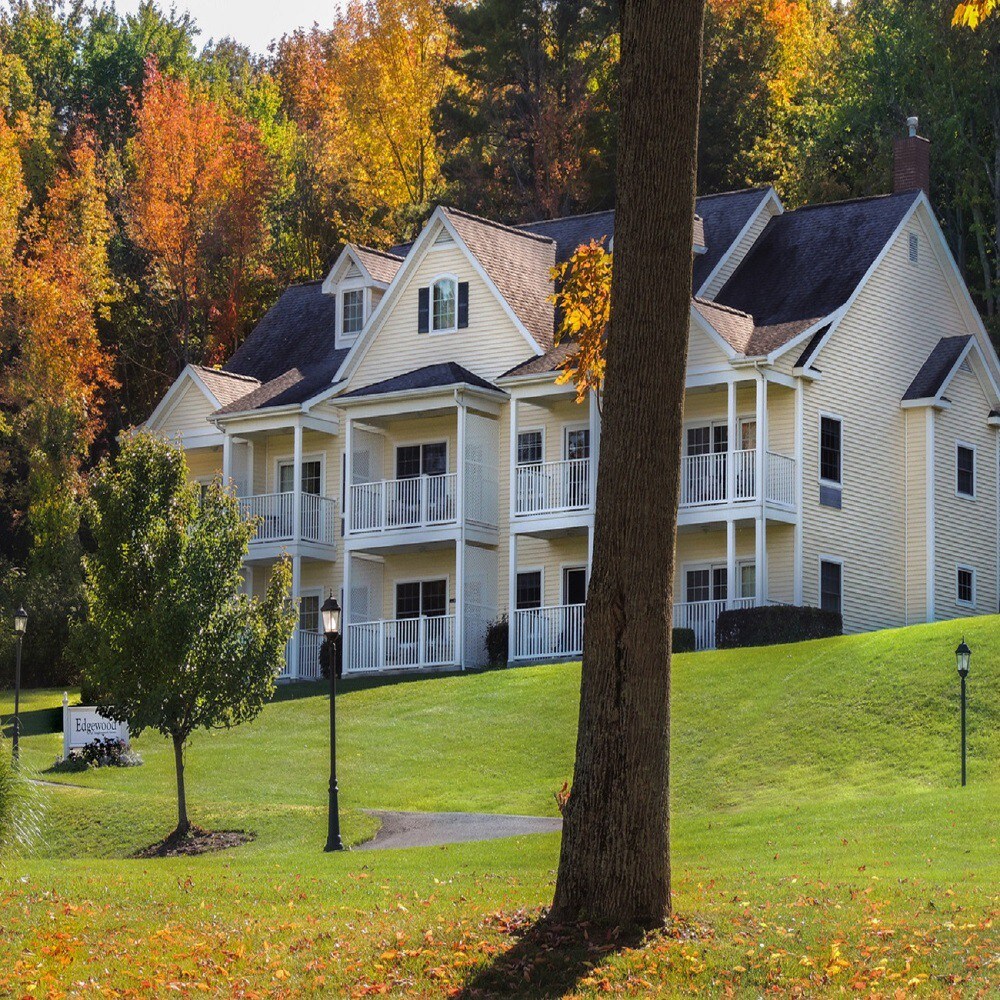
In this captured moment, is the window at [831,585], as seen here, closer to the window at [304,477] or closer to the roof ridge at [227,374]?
the window at [304,477]

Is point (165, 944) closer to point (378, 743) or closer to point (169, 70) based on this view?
point (378, 743)

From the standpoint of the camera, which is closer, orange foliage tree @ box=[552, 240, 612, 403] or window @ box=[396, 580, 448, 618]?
orange foliage tree @ box=[552, 240, 612, 403]

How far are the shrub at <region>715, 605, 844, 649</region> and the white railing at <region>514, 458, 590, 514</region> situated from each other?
4.47 meters

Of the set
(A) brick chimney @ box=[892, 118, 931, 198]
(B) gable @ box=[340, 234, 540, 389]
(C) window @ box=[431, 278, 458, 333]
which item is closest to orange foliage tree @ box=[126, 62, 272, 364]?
(B) gable @ box=[340, 234, 540, 389]

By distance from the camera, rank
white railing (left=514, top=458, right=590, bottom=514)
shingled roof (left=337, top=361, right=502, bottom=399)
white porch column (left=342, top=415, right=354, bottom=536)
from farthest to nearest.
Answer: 1. white porch column (left=342, top=415, right=354, bottom=536)
2. shingled roof (left=337, top=361, right=502, bottom=399)
3. white railing (left=514, top=458, right=590, bottom=514)

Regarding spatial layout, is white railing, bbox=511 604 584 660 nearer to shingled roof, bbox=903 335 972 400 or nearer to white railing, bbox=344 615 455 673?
white railing, bbox=344 615 455 673

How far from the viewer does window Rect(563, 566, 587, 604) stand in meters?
39.8

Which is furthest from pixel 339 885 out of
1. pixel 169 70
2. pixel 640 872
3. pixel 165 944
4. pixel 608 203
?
pixel 169 70

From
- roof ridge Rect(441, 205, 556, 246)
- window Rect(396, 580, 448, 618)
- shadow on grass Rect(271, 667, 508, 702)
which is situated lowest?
shadow on grass Rect(271, 667, 508, 702)

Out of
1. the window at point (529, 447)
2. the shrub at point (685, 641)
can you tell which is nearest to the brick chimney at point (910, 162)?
the window at point (529, 447)

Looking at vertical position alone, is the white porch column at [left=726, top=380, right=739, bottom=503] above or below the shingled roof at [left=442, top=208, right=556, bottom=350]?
below

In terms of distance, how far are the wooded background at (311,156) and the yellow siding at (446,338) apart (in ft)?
32.3

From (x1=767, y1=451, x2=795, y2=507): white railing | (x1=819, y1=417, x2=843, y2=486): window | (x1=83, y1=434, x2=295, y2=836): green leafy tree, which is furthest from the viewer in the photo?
(x1=819, y1=417, x2=843, y2=486): window

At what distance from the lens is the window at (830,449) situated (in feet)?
125
